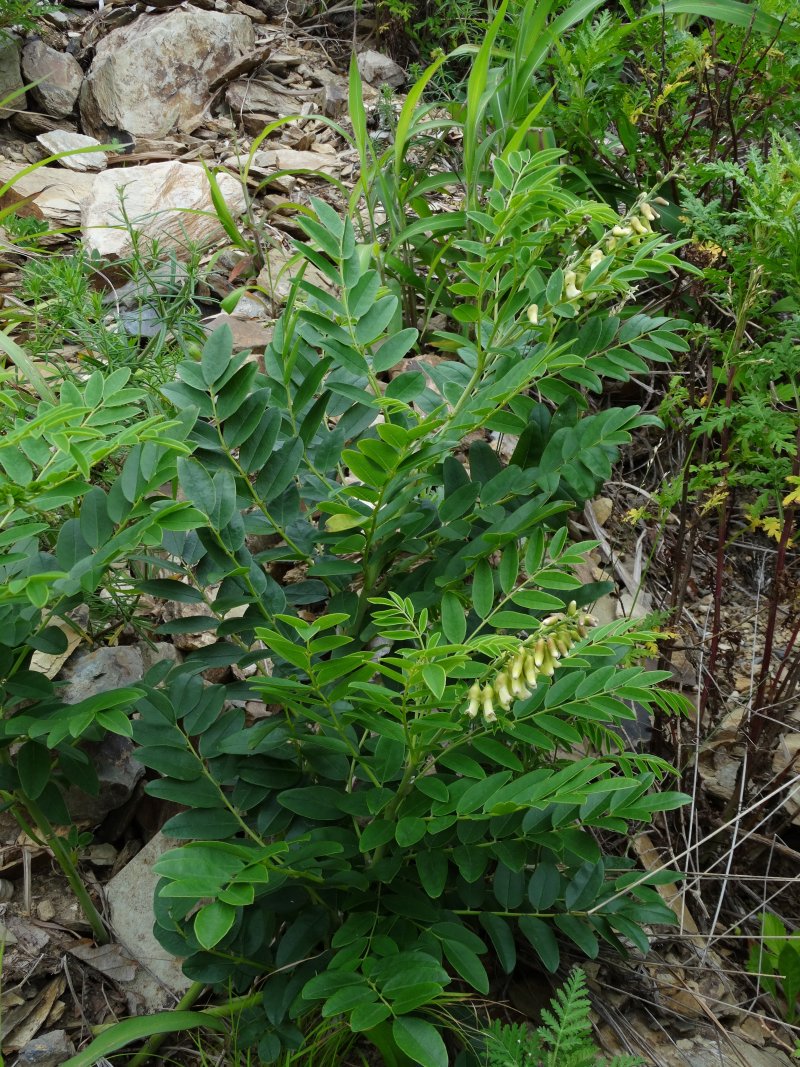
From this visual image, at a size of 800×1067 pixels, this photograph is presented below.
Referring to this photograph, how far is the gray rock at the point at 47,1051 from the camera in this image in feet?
4.55

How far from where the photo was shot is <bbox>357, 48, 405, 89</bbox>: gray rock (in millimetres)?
4553

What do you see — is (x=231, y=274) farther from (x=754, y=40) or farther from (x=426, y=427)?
(x=426, y=427)

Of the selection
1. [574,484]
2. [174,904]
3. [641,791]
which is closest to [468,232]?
[574,484]

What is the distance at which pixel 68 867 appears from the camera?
1.47 metres

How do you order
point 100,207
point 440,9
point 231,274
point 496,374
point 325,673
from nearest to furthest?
1. point 325,673
2. point 496,374
3. point 231,274
4. point 100,207
5. point 440,9

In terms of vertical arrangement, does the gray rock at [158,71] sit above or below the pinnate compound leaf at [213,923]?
below

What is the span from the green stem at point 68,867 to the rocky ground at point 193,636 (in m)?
0.03

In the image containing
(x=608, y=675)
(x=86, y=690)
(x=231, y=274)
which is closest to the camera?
(x=608, y=675)

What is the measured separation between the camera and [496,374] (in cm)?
143

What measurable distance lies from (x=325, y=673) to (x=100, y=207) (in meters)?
2.79

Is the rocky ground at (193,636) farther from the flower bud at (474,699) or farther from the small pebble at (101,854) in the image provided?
the flower bud at (474,699)

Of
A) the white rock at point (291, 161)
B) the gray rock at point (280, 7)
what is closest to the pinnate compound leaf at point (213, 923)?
the white rock at point (291, 161)

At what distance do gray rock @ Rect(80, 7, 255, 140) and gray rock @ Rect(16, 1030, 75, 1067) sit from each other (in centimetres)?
383

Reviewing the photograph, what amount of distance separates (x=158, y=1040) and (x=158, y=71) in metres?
4.18
